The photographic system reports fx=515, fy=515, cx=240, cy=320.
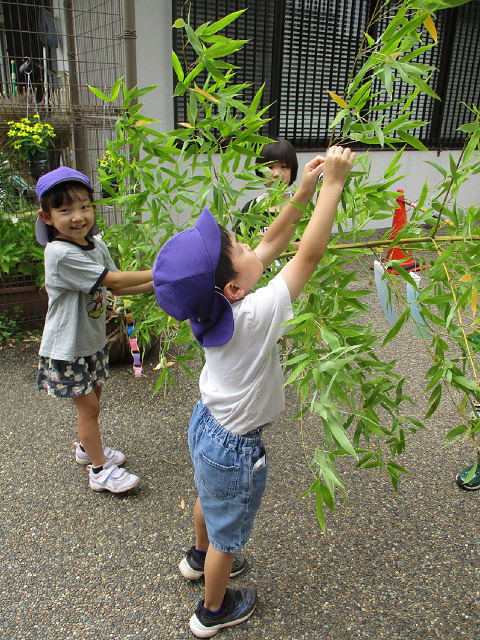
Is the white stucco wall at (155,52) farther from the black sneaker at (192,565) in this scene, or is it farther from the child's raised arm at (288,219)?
the black sneaker at (192,565)

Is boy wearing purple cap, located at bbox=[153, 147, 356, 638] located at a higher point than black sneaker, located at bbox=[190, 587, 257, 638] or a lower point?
higher

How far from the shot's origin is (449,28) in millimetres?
7488

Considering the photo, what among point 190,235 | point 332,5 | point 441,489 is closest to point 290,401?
point 441,489

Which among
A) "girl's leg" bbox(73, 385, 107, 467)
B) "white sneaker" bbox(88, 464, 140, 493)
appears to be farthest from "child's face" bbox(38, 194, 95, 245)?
"white sneaker" bbox(88, 464, 140, 493)

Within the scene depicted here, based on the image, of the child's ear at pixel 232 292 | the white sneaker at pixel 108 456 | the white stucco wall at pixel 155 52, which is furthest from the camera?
the white stucco wall at pixel 155 52

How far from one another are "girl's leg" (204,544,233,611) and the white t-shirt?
0.43 m

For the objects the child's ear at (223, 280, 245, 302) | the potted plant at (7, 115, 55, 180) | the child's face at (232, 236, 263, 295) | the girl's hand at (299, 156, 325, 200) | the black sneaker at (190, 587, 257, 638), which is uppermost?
the girl's hand at (299, 156, 325, 200)

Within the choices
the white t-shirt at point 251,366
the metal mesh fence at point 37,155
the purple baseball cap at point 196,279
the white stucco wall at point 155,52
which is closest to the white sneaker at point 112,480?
the white t-shirt at point 251,366

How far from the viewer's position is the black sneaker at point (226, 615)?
5.91 ft

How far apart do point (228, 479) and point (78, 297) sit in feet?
3.81

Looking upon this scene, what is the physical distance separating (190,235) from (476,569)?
6.08 ft

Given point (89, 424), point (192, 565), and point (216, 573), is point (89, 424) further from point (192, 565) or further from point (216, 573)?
point (216, 573)

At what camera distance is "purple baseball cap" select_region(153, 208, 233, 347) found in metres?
1.36

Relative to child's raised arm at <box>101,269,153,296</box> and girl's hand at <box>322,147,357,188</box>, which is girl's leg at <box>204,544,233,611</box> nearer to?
child's raised arm at <box>101,269,153,296</box>
